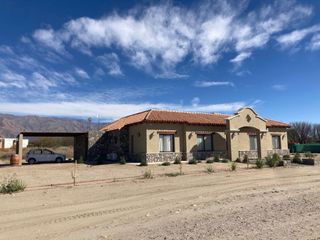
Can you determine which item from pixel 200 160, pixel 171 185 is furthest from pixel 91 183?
pixel 200 160

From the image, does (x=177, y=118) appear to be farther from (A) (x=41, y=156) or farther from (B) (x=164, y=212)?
(B) (x=164, y=212)

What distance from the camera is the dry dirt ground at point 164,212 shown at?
7.19 metres

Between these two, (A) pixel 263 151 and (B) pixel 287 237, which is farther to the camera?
(A) pixel 263 151

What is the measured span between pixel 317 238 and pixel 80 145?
32.5 m

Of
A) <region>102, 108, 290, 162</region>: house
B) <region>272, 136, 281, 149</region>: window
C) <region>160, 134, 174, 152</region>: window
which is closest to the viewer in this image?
<region>102, 108, 290, 162</region>: house

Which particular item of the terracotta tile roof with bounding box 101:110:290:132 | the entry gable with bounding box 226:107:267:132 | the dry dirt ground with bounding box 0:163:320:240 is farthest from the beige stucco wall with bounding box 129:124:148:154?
the dry dirt ground with bounding box 0:163:320:240

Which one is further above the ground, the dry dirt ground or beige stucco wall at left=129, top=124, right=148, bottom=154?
beige stucco wall at left=129, top=124, right=148, bottom=154

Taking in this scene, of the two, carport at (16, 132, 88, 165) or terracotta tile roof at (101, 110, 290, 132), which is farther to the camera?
carport at (16, 132, 88, 165)

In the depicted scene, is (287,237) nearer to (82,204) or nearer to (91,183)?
(82,204)

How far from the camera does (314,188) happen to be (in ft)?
44.4

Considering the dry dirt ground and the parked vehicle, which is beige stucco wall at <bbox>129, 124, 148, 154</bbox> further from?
the dry dirt ground

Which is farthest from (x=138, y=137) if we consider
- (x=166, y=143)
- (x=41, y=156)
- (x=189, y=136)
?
(x=41, y=156)

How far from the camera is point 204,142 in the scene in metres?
30.1

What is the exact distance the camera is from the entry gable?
98.1 feet
